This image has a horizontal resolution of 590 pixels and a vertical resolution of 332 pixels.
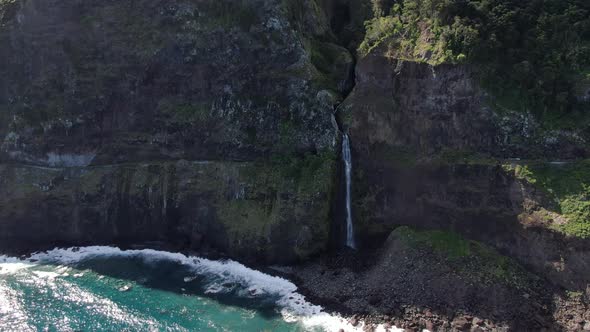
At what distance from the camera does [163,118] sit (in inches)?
1538

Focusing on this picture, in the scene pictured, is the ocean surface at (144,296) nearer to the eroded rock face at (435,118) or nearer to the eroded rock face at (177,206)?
the eroded rock face at (177,206)

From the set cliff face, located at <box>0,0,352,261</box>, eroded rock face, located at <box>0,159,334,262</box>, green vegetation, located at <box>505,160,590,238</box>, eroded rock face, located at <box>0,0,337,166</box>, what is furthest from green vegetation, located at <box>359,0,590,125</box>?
eroded rock face, located at <box>0,159,334,262</box>

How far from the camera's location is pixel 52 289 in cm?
3222

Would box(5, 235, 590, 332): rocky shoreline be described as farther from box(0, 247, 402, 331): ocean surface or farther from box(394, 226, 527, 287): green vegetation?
box(0, 247, 402, 331): ocean surface

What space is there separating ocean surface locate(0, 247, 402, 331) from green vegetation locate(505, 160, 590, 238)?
14593 mm

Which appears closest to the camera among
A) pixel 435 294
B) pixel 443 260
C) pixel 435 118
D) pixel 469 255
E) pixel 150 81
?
pixel 435 294

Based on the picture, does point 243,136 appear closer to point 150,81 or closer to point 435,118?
point 150,81

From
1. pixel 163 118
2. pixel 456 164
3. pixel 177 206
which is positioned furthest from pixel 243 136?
pixel 456 164

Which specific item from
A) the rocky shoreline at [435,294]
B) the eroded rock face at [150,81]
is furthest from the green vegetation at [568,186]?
the eroded rock face at [150,81]

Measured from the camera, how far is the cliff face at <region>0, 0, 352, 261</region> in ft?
118

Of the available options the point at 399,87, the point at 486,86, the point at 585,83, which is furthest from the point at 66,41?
the point at 585,83

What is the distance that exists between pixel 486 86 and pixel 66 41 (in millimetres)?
36974

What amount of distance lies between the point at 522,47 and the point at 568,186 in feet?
34.2

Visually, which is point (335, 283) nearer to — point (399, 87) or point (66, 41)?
point (399, 87)
